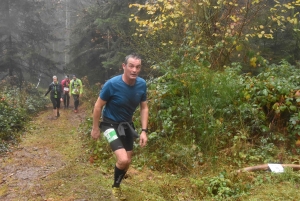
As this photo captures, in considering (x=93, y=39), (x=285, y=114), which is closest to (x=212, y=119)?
(x=285, y=114)

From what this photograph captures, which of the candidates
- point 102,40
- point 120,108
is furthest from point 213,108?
point 102,40

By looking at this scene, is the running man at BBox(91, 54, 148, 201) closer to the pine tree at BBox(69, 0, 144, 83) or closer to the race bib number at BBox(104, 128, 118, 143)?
the race bib number at BBox(104, 128, 118, 143)

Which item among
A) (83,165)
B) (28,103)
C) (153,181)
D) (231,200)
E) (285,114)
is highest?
(285,114)

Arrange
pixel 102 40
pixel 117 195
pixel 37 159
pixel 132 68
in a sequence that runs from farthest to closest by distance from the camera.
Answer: pixel 102 40, pixel 37 159, pixel 117 195, pixel 132 68

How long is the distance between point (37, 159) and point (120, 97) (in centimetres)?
439

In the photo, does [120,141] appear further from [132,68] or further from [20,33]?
[20,33]

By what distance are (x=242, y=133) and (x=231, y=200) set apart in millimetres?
2410

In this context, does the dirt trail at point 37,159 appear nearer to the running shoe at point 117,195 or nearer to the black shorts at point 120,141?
the running shoe at point 117,195

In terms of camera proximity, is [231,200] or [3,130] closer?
[231,200]

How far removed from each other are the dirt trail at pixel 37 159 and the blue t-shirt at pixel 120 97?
163cm

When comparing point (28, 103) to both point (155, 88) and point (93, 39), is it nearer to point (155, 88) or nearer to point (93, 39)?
point (93, 39)

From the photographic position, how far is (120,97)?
4.45 metres

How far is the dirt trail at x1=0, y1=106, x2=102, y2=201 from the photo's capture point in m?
5.51

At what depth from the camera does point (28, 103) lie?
54.5ft
